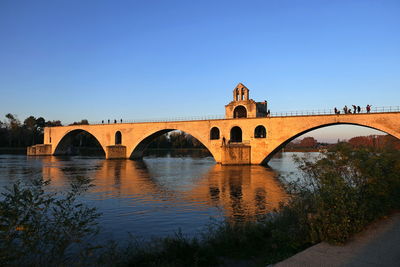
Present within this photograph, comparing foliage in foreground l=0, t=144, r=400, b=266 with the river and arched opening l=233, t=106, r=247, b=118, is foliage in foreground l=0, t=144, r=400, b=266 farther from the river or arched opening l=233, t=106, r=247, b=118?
arched opening l=233, t=106, r=247, b=118

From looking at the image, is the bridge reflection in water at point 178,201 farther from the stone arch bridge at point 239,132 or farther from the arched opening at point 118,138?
the arched opening at point 118,138

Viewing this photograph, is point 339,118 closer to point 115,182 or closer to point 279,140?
point 279,140

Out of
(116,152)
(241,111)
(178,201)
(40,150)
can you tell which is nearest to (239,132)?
(241,111)

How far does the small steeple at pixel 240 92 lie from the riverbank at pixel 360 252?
Result: 127 ft

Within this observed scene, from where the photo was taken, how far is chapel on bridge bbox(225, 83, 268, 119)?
4494cm

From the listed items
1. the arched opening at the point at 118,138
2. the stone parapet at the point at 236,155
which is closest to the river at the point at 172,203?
the stone parapet at the point at 236,155

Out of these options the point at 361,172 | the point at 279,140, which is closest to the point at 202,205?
the point at 361,172

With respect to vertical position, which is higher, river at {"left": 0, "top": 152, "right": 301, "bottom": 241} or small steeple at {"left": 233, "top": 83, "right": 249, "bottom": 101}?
small steeple at {"left": 233, "top": 83, "right": 249, "bottom": 101}

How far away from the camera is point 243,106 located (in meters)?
47.8

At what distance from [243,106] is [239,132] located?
162 inches

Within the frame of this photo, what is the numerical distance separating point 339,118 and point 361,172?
29.3 metres

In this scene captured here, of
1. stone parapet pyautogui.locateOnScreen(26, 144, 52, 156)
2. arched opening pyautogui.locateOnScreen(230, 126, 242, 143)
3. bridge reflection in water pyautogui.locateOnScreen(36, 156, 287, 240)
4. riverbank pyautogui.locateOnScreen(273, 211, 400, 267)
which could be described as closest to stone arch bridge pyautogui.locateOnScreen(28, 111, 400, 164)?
arched opening pyautogui.locateOnScreen(230, 126, 242, 143)

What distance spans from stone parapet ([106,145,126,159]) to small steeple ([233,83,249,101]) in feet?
77.6

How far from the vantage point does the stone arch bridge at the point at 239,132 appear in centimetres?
3512
